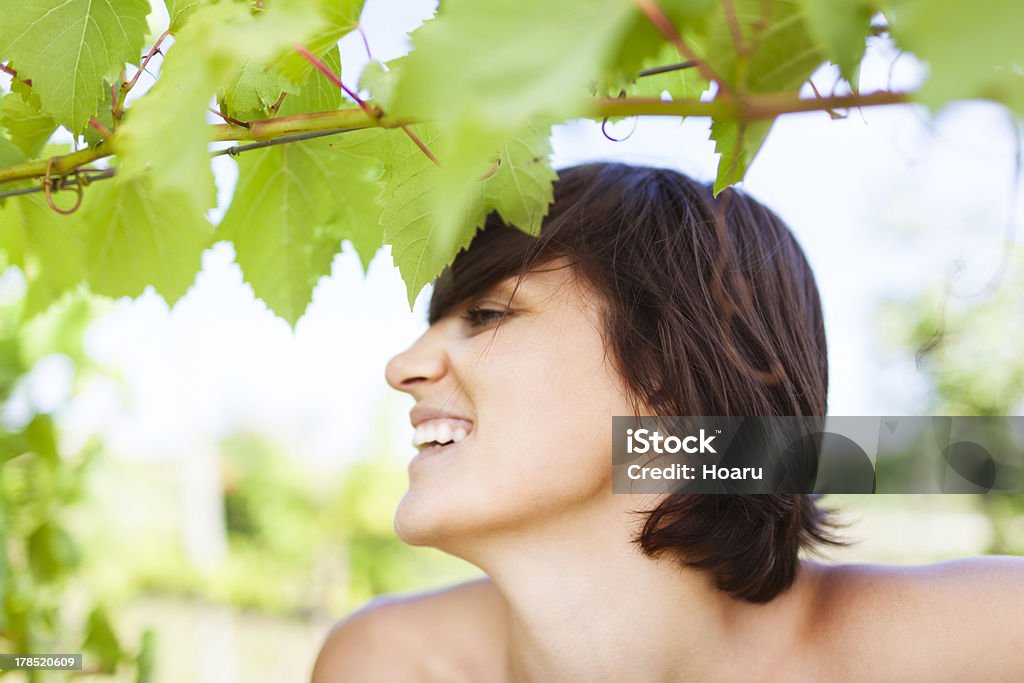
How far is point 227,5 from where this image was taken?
1.36 feet

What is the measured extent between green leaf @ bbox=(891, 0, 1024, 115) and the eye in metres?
0.66

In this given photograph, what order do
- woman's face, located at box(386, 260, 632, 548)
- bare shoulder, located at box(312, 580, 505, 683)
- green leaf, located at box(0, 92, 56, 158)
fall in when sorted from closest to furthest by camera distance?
green leaf, located at box(0, 92, 56, 158)
woman's face, located at box(386, 260, 632, 548)
bare shoulder, located at box(312, 580, 505, 683)

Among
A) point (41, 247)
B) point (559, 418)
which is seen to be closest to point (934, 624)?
point (559, 418)

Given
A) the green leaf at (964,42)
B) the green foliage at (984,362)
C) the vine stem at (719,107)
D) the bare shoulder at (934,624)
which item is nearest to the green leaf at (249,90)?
the vine stem at (719,107)

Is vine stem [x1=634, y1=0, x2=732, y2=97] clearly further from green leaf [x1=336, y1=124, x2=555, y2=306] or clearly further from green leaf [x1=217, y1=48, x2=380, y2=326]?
green leaf [x1=217, y1=48, x2=380, y2=326]

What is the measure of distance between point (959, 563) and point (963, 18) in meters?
0.88

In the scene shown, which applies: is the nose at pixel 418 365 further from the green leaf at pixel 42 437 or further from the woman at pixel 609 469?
the green leaf at pixel 42 437

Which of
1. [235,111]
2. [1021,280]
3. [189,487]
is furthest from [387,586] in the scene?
[235,111]

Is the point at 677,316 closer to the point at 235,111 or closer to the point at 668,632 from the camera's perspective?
the point at 668,632

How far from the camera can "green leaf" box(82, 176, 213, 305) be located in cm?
65

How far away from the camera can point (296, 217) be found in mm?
722

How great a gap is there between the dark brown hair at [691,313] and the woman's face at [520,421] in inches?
1.1

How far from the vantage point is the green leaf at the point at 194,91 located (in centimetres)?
29

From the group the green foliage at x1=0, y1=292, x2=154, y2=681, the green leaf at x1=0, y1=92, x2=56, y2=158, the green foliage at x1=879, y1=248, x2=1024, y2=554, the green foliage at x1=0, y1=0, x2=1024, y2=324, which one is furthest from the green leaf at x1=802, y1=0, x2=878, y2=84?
the green foliage at x1=879, y1=248, x2=1024, y2=554
